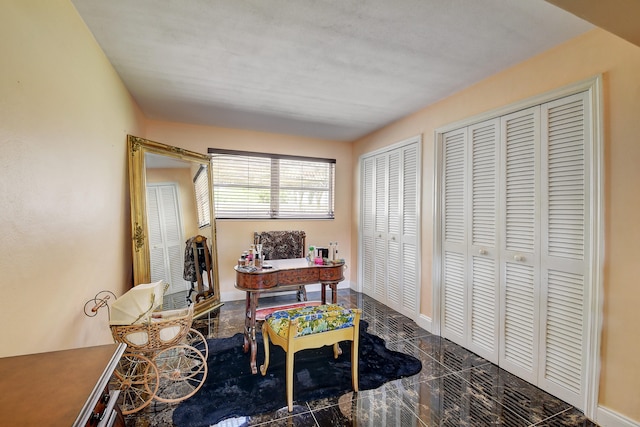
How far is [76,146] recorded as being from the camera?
177 cm

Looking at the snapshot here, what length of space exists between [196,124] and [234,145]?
581 mm

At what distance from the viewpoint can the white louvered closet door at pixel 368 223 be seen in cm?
440

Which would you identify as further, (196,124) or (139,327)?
(196,124)

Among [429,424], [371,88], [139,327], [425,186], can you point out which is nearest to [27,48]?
[139,327]

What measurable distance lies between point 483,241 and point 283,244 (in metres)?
2.69

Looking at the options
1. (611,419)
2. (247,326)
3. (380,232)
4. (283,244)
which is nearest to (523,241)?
(611,419)

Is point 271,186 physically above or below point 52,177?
above

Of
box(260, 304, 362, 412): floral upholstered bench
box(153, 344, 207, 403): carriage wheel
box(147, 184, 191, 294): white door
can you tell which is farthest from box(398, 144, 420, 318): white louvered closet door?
box(147, 184, 191, 294): white door

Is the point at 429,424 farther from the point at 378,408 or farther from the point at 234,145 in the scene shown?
the point at 234,145

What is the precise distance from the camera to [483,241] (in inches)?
105

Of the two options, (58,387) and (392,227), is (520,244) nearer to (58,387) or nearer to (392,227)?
(392,227)

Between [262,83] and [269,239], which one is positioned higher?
[262,83]

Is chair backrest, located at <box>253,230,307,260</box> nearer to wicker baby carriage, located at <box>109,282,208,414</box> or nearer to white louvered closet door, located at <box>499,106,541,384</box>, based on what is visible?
wicker baby carriage, located at <box>109,282,208,414</box>

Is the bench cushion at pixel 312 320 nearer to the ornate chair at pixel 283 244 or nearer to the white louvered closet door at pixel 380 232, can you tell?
the ornate chair at pixel 283 244
